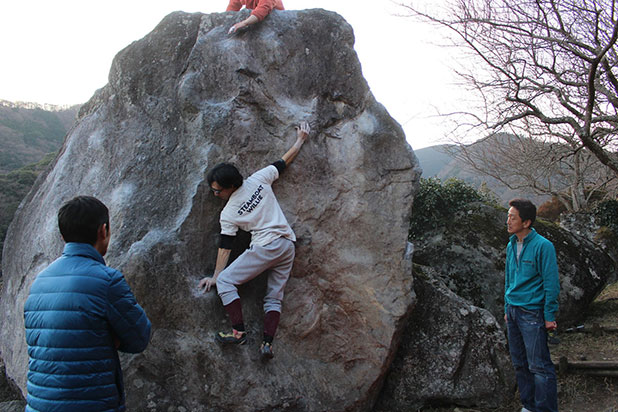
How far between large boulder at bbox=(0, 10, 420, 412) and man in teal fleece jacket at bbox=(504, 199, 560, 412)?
102cm

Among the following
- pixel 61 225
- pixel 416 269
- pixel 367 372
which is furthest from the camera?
pixel 416 269

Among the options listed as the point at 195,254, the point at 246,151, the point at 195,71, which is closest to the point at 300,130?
the point at 246,151

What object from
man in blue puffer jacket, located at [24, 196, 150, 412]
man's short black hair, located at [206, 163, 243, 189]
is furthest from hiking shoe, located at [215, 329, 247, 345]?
man in blue puffer jacket, located at [24, 196, 150, 412]

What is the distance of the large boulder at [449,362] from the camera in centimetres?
475

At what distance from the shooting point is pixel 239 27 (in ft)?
15.9

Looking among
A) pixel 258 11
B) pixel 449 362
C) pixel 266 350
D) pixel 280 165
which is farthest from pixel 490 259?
pixel 258 11

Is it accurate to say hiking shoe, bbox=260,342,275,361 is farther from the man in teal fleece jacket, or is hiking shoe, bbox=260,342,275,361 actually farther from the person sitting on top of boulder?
the person sitting on top of boulder

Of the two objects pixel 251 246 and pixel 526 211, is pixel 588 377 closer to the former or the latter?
pixel 526 211

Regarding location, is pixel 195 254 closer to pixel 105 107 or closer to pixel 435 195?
pixel 105 107

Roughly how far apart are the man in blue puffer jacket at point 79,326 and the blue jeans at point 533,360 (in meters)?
3.24

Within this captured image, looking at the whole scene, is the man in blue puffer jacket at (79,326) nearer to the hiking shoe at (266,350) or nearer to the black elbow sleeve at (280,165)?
the hiking shoe at (266,350)

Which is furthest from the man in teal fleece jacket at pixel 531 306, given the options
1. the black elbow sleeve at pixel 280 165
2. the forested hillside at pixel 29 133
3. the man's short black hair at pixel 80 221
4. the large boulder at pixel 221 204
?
the forested hillside at pixel 29 133

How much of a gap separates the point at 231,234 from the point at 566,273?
5682 mm

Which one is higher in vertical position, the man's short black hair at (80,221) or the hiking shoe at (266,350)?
the man's short black hair at (80,221)
